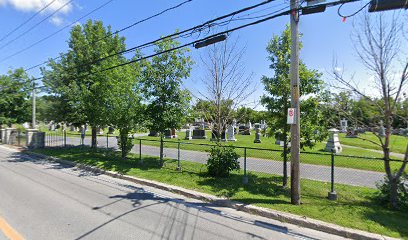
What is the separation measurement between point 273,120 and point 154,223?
5064mm

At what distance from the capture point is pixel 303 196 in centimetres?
696

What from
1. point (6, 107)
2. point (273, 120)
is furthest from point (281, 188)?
point (6, 107)

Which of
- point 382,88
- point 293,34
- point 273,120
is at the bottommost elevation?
point 273,120

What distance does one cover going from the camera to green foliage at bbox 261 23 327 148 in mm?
7668

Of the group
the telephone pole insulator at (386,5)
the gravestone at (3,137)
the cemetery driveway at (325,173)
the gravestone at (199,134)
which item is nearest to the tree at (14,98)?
the gravestone at (3,137)

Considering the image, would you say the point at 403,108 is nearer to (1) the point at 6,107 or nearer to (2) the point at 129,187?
(2) the point at 129,187

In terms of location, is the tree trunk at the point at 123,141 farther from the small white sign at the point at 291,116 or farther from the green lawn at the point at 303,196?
the small white sign at the point at 291,116

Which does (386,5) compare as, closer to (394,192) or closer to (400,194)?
(394,192)

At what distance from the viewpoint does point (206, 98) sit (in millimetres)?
10367

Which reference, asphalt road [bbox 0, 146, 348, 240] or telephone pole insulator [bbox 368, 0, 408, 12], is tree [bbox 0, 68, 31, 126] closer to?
asphalt road [bbox 0, 146, 348, 240]

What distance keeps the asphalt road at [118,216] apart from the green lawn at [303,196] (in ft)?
2.55

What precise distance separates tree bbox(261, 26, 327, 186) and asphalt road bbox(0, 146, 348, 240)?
3193 mm

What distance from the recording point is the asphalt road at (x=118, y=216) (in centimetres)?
463

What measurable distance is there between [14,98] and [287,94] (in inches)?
1114
